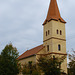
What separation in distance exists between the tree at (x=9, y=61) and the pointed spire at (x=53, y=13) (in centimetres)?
1450

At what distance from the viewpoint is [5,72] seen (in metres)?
36.8

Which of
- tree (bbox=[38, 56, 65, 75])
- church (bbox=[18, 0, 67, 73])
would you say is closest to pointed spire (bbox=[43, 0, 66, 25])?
church (bbox=[18, 0, 67, 73])

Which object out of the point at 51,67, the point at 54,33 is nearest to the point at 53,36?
the point at 54,33

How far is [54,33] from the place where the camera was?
45.4 m

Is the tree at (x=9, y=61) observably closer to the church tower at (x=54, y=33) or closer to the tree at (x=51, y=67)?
the tree at (x=51, y=67)

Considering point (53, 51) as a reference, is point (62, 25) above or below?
above

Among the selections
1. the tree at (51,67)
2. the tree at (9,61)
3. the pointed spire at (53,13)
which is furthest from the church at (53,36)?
the tree at (51,67)

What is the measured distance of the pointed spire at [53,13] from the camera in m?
46.9

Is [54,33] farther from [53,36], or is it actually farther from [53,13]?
[53,13]

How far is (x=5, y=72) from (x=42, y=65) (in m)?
10.3

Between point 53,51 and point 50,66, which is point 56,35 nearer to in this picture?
point 53,51

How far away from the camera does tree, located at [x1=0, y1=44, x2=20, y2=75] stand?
36625mm

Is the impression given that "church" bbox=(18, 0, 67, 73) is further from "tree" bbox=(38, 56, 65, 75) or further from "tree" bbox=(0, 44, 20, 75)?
"tree" bbox=(38, 56, 65, 75)

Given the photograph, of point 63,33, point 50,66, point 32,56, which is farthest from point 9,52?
point 63,33
